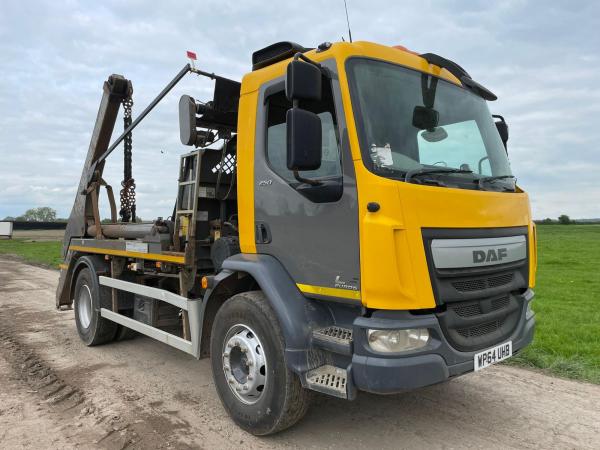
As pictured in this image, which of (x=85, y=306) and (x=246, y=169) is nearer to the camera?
(x=246, y=169)

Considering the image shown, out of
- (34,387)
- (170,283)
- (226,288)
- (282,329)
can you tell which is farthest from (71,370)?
(282,329)

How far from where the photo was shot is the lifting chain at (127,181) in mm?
6652

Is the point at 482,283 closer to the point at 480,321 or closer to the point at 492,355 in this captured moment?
the point at 480,321

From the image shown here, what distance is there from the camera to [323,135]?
327 centimetres

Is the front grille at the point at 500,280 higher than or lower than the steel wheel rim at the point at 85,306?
higher

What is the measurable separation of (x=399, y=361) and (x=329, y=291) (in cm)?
63

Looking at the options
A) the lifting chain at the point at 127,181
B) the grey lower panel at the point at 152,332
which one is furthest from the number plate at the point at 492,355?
the lifting chain at the point at 127,181

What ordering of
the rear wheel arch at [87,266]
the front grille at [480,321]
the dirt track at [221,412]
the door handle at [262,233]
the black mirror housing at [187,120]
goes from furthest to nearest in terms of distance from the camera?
the rear wheel arch at [87,266], the black mirror housing at [187,120], the door handle at [262,233], the dirt track at [221,412], the front grille at [480,321]

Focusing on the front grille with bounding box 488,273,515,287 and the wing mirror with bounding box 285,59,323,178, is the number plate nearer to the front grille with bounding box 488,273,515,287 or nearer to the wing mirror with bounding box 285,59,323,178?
the front grille with bounding box 488,273,515,287

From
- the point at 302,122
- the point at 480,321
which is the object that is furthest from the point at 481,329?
the point at 302,122

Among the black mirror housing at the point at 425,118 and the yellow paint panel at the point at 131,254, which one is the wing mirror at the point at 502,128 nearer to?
the black mirror housing at the point at 425,118

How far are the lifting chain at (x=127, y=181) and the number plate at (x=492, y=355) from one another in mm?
5282

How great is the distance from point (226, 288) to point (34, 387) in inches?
91.4

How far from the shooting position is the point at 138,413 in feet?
13.1
